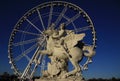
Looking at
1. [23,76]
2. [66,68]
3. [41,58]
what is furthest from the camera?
[23,76]

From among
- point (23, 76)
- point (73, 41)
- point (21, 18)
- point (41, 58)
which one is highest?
point (21, 18)

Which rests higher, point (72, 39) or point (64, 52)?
point (72, 39)

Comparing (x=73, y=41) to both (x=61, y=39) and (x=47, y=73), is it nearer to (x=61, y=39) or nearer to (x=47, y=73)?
(x=61, y=39)

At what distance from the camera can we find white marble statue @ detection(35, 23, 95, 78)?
19855 mm

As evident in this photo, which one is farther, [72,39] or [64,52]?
[72,39]

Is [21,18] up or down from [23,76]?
up

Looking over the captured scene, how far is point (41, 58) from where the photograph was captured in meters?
23.8

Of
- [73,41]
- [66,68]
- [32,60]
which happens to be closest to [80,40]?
[73,41]

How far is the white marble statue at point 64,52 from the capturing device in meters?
19.9

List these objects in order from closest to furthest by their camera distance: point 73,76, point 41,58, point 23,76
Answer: point 73,76
point 41,58
point 23,76

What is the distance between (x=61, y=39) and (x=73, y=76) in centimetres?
276

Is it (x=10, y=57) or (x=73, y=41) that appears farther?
(x=10, y=57)

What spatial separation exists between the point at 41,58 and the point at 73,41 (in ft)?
15.3

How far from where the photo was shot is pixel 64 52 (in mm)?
20094
